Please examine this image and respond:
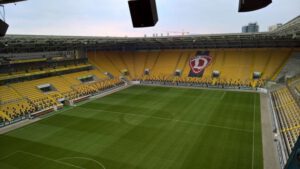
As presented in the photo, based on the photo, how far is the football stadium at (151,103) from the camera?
15398mm

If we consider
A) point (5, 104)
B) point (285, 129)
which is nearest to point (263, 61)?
point (285, 129)

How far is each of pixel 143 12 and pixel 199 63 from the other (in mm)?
40881

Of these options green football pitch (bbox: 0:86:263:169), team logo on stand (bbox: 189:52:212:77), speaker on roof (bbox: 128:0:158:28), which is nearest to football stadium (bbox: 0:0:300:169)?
green football pitch (bbox: 0:86:263:169)

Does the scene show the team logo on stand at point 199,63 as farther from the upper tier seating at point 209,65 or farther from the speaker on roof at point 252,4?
the speaker on roof at point 252,4

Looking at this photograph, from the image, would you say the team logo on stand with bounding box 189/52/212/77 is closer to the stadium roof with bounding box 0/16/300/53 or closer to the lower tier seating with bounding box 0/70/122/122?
the stadium roof with bounding box 0/16/300/53

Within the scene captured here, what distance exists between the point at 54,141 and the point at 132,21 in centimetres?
1712

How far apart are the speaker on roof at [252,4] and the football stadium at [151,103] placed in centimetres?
214

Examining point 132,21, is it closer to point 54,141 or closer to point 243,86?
point 54,141

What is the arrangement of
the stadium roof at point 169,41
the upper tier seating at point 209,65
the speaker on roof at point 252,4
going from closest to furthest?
the speaker on roof at point 252,4, the stadium roof at point 169,41, the upper tier seating at point 209,65

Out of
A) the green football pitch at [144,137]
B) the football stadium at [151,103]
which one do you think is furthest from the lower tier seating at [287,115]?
the green football pitch at [144,137]

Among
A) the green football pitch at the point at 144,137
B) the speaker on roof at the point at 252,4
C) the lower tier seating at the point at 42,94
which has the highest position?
the speaker on roof at the point at 252,4

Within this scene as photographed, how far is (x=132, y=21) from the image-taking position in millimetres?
3869

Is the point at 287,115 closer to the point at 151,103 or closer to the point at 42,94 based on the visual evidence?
the point at 151,103

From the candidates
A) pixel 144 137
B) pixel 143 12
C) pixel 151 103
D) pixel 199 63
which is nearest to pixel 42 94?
pixel 151 103
